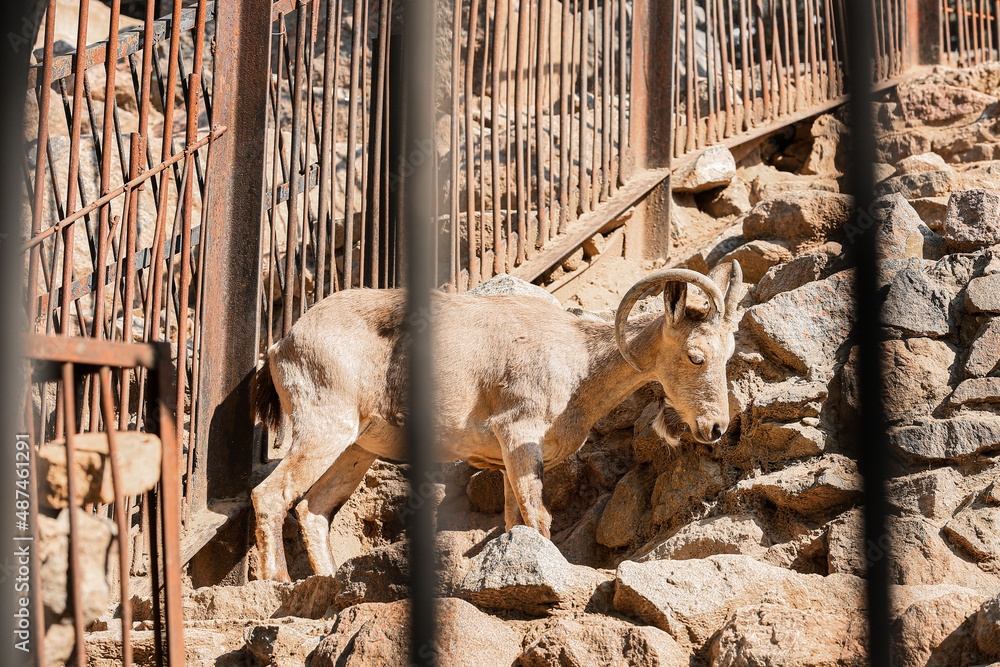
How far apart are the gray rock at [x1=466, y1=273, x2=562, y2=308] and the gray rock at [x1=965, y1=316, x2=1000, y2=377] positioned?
8.55 feet

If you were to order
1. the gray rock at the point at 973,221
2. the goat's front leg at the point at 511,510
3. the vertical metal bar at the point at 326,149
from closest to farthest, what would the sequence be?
the goat's front leg at the point at 511,510 → the gray rock at the point at 973,221 → the vertical metal bar at the point at 326,149

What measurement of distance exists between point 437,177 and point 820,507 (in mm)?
3847

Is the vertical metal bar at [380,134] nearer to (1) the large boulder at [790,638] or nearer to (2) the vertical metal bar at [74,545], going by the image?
(1) the large boulder at [790,638]

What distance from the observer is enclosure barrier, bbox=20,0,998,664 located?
4.96 metres

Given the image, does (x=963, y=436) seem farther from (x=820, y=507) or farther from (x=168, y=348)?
(x=168, y=348)

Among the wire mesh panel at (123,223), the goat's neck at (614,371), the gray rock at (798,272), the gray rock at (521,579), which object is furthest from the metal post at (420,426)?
the gray rock at (798,272)

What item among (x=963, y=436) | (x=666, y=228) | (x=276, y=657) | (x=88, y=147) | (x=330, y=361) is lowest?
(x=276, y=657)

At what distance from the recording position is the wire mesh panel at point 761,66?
8875 mm

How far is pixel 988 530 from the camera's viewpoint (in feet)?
13.4

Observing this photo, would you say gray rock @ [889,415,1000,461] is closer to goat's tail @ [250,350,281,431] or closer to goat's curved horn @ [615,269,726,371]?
goat's curved horn @ [615,269,726,371]

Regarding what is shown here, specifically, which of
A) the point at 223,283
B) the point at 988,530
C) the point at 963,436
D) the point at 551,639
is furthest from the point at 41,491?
the point at 963,436

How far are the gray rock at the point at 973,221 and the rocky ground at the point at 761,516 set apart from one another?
0.04 ft

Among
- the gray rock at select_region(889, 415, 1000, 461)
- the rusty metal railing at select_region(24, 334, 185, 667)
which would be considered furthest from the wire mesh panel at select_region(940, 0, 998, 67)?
the rusty metal railing at select_region(24, 334, 185, 667)

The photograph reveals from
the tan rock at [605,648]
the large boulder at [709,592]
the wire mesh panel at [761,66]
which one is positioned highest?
the wire mesh panel at [761,66]
